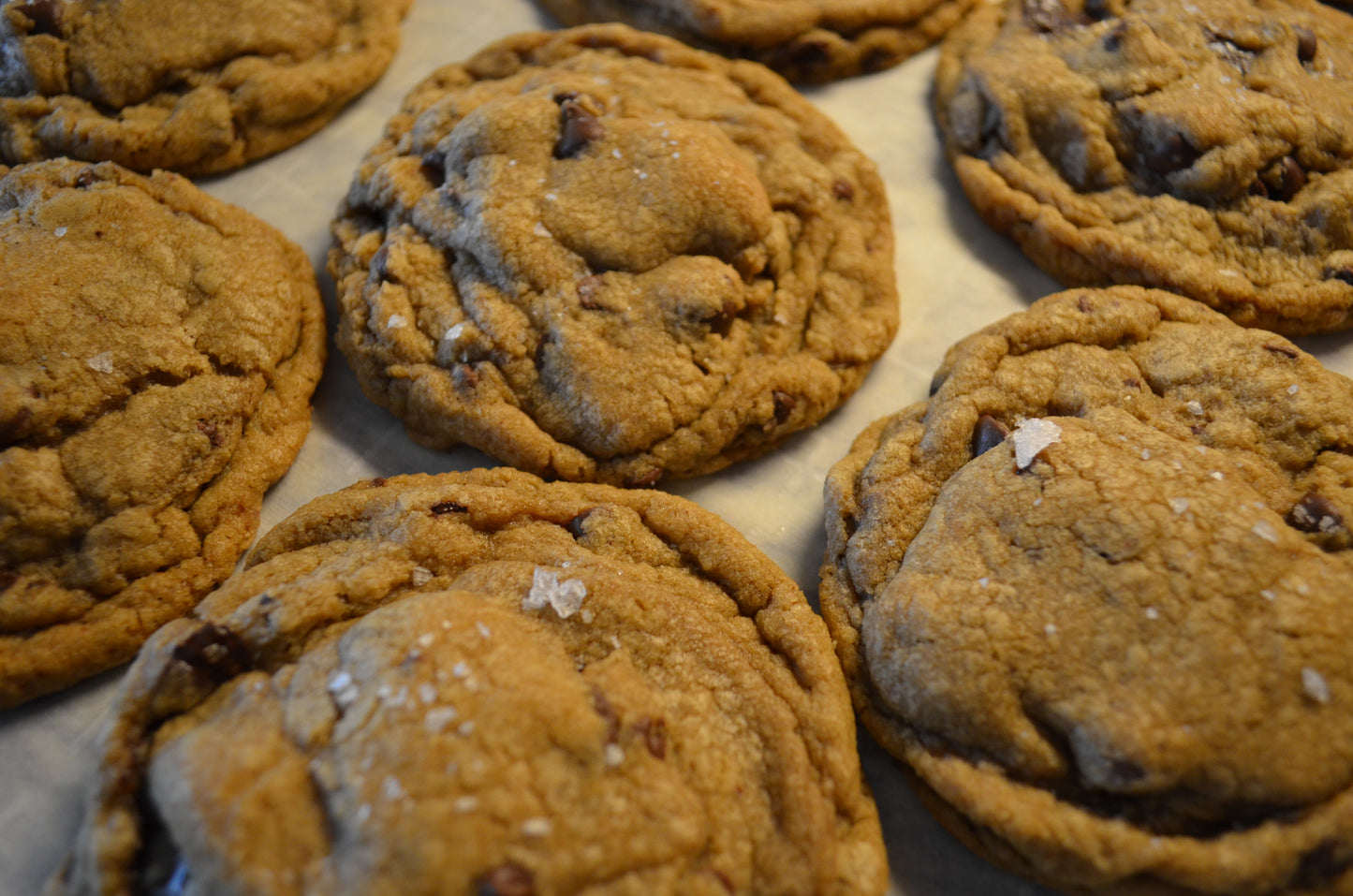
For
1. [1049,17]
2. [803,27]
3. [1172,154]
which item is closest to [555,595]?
[1172,154]

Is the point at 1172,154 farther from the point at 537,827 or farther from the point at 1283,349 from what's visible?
the point at 537,827

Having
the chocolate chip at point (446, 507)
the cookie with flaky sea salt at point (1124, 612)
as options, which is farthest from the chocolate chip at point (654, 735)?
the chocolate chip at point (446, 507)

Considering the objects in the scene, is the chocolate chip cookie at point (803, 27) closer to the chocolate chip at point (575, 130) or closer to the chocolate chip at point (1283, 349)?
the chocolate chip at point (575, 130)

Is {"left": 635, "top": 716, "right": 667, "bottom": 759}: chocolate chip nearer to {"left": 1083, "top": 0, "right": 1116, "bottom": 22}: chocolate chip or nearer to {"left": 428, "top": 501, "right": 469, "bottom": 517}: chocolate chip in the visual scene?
{"left": 428, "top": 501, "right": 469, "bottom": 517}: chocolate chip

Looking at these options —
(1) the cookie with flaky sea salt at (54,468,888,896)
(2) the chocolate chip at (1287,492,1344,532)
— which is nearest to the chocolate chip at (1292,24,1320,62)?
(2) the chocolate chip at (1287,492,1344,532)

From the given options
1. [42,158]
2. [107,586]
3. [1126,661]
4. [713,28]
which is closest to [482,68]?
[713,28]
